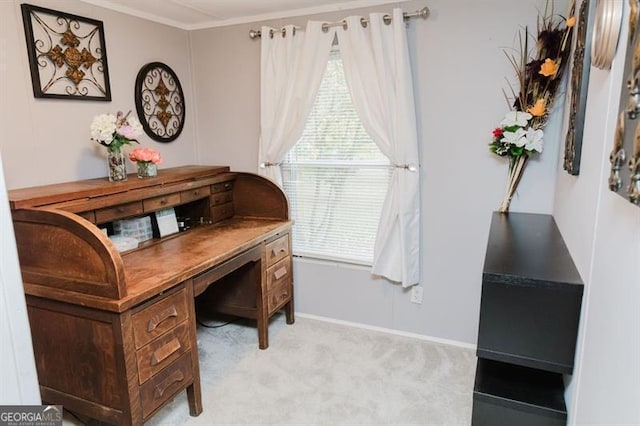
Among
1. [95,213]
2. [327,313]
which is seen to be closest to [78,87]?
[95,213]

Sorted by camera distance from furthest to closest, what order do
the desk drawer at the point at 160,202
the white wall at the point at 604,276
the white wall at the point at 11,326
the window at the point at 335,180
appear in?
the window at the point at 335,180
the desk drawer at the point at 160,202
the white wall at the point at 604,276
the white wall at the point at 11,326

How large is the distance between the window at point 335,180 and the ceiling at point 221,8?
0.33 meters

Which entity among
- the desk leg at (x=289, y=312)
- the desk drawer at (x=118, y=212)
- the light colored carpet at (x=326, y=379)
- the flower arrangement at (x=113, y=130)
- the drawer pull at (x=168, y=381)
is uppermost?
the flower arrangement at (x=113, y=130)

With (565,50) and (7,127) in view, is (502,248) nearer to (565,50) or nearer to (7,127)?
(565,50)

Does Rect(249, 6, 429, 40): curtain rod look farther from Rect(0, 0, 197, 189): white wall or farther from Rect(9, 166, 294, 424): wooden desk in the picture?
Rect(9, 166, 294, 424): wooden desk

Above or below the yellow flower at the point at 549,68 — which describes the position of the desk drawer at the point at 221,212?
below

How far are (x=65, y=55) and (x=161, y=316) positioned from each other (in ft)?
5.19

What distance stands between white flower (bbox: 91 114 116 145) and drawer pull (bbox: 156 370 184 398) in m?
1.29

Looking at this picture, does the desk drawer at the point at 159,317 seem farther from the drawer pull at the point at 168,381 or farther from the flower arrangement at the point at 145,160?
the flower arrangement at the point at 145,160

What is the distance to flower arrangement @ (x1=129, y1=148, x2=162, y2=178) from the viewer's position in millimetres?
2387

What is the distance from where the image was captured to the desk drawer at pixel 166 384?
175cm

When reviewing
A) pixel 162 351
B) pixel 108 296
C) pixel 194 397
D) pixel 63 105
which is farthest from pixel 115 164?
pixel 194 397

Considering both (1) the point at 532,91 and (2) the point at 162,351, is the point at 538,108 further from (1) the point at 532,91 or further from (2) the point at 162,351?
(2) the point at 162,351

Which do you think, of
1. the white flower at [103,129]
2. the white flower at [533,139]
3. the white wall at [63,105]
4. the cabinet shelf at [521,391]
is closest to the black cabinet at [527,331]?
the cabinet shelf at [521,391]
